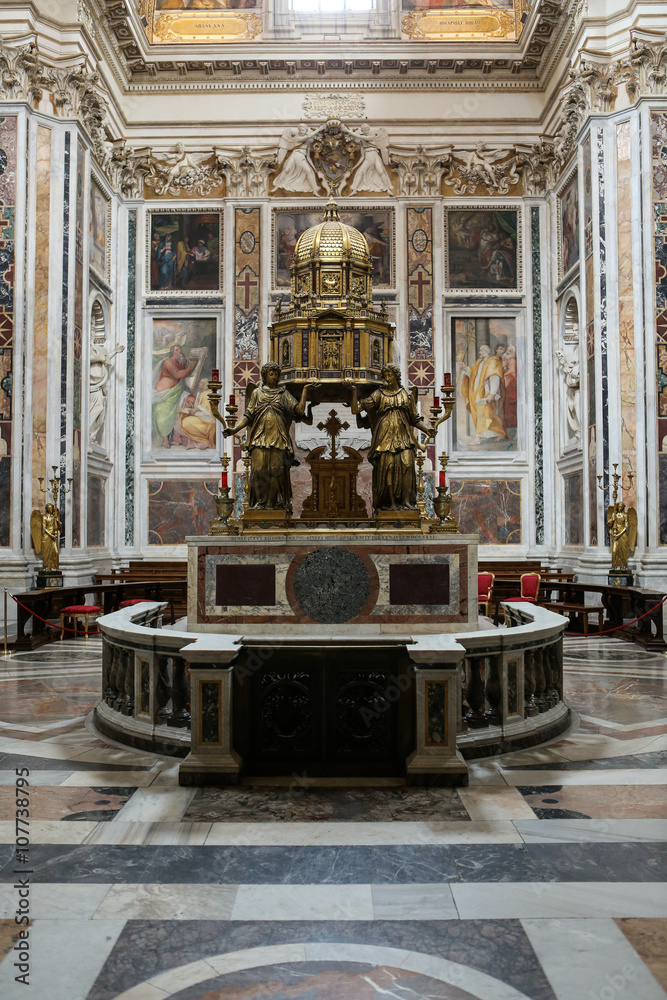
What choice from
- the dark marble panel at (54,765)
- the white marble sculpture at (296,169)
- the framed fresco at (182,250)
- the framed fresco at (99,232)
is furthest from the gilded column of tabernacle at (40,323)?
the dark marble panel at (54,765)

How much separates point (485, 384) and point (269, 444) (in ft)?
42.1

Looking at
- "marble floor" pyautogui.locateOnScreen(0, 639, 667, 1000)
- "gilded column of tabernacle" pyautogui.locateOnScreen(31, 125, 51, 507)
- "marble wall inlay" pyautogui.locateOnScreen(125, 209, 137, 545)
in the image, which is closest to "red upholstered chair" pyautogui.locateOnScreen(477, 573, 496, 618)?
"gilded column of tabernacle" pyautogui.locateOnScreen(31, 125, 51, 507)

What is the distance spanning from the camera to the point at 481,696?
6215 mm

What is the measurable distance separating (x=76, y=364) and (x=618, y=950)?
52.5 feet

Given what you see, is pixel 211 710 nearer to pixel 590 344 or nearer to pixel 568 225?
pixel 590 344

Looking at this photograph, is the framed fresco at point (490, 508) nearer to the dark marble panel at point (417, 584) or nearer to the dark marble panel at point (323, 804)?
the dark marble panel at point (417, 584)

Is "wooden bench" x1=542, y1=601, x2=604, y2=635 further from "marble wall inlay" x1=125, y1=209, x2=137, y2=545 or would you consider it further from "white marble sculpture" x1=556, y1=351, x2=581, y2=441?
"marble wall inlay" x1=125, y1=209, x2=137, y2=545

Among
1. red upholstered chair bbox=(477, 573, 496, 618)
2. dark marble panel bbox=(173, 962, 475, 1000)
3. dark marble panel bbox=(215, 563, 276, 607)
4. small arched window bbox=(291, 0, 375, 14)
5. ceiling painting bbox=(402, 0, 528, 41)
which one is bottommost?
dark marble panel bbox=(173, 962, 475, 1000)

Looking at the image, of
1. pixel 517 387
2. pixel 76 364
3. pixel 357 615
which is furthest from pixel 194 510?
pixel 357 615

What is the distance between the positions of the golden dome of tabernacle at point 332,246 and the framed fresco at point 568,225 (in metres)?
10.0

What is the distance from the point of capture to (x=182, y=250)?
20.7m

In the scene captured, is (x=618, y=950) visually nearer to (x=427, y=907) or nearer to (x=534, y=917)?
(x=534, y=917)

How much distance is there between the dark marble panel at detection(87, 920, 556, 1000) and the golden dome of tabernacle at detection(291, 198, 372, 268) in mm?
7595

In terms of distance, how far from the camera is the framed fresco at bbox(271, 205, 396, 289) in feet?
67.0
